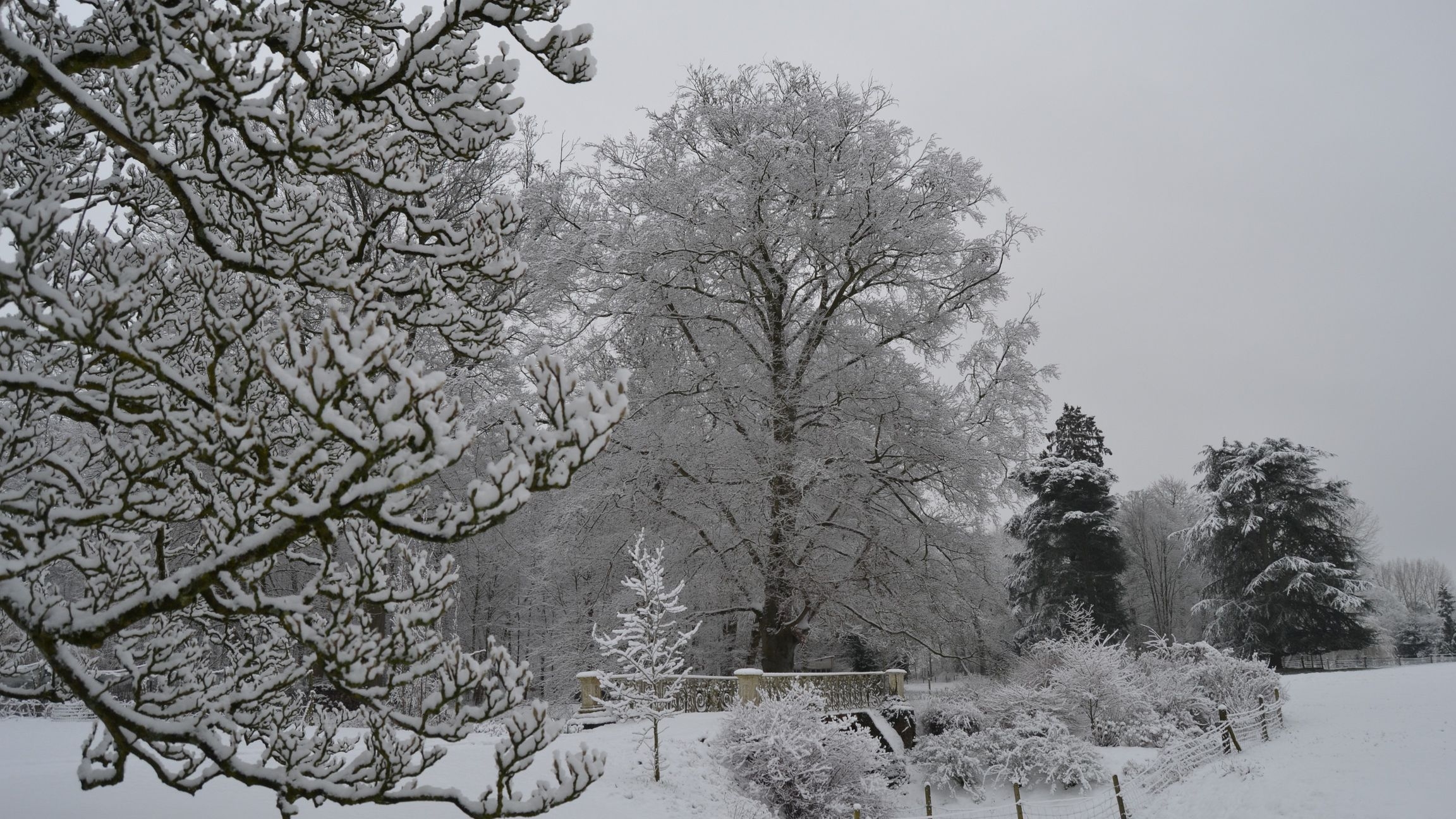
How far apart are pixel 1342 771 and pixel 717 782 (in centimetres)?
894

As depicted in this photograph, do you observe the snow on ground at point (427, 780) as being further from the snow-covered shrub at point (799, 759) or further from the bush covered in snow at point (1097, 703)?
the bush covered in snow at point (1097, 703)

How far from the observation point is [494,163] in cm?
1543

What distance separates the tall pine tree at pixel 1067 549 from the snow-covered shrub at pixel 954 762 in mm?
17576

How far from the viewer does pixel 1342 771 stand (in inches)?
440

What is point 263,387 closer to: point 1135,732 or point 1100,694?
point 1100,694

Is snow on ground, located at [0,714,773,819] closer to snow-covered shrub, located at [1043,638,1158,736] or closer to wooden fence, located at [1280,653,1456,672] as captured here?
snow-covered shrub, located at [1043,638,1158,736]

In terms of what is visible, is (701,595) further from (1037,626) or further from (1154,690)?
(1037,626)

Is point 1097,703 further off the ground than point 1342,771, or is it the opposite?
point 1097,703

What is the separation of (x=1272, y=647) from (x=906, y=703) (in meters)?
21.3

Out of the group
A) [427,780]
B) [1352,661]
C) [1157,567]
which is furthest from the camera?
[1157,567]

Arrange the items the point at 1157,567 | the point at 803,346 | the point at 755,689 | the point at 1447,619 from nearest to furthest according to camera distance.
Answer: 1. the point at 755,689
2. the point at 803,346
3. the point at 1447,619
4. the point at 1157,567

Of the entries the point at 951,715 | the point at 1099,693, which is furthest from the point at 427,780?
the point at 1099,693

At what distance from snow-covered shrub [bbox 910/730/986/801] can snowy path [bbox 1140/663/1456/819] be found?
2.82m

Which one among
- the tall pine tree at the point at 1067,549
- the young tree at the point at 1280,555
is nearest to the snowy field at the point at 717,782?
the young tree at the point at 1280,555
